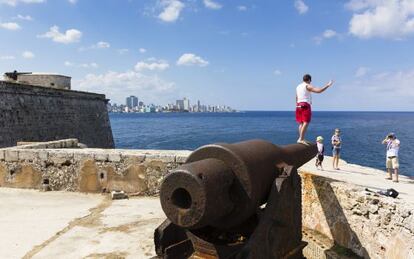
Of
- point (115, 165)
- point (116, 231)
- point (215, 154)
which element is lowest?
point (116, 231)

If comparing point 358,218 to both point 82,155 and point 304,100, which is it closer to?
point 304,100

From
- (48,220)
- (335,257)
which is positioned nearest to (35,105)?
(48,220)

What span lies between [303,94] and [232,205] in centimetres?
350

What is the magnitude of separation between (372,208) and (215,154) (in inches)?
73.7

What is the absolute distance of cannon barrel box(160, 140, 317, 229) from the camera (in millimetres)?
2750

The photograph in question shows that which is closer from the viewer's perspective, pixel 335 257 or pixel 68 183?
pixel 335 257

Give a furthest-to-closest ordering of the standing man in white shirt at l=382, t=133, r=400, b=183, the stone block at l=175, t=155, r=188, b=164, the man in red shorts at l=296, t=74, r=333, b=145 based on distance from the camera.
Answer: the standing man in white shirt at l=382, t=133, r=400, b=183 < the stone block at l=175, t=155, r=188, b=164 < the man in red shorts at l=296, t=74, r=333, b=145

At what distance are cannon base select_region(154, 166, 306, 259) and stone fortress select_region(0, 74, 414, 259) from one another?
78 cm

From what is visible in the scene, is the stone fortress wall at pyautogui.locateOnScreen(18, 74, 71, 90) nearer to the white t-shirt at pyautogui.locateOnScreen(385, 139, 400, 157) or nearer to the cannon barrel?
the white t-shirt at pyautogui.locateOnScreen(385, 139, 400, 157)

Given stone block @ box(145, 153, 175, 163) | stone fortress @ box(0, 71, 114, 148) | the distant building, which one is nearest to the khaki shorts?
stone block @ box(145, 153, 175, 163)

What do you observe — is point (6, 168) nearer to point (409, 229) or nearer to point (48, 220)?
point (48, 220)

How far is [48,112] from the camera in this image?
24109 millimetres

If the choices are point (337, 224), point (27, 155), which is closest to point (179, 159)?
point (27, 155)

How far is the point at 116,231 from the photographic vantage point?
5539 millimetres
